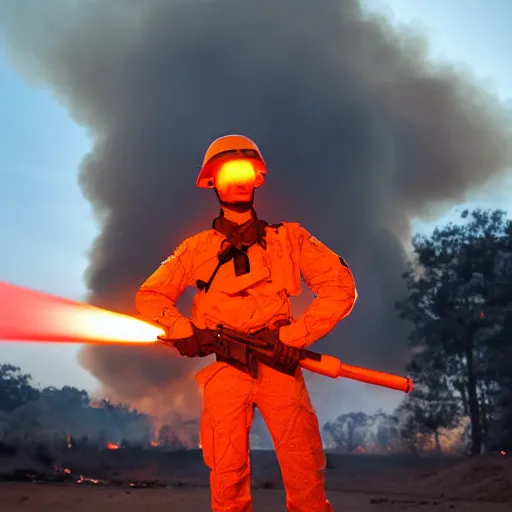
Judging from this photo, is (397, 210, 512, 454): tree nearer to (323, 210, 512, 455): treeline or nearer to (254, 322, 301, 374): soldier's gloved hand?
(323, 210, 512, 455): treeline

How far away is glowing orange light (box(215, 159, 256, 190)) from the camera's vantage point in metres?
4.11

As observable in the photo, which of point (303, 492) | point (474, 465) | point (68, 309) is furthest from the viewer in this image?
point (474, 465)

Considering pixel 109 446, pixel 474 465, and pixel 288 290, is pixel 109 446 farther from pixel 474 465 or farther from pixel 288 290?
pixel 288 290

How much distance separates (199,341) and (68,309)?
121 centimetres

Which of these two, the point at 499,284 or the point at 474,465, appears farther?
the point at 499,284

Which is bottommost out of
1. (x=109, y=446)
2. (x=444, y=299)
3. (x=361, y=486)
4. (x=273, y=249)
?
(x=361, y=486)

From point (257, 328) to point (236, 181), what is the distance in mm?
1054

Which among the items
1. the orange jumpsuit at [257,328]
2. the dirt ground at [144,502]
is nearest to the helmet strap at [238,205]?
the orange jumpsuit at [257,328]

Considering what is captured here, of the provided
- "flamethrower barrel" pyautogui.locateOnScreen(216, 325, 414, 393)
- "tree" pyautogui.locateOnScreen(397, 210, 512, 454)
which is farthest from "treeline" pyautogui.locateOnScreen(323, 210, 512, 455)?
"flamethrower barrel" pyautogui.locateOnScreen(216, 325, 414, 393)

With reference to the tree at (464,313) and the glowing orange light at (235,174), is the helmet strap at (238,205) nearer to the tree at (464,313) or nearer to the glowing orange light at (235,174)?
the glowing orange light at (235,174)

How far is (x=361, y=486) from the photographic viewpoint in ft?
46.8

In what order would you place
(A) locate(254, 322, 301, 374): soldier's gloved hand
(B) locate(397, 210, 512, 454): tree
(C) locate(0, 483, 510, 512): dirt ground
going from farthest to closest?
1. (B) locate(397, 210, 512, 454): tree
2. (C) locate(0, 483, 510, 512): dirt ground
3. (A) locate(254, 322, 301, 374): soldier's gloved hand

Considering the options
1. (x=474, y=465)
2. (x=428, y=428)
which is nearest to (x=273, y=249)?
(x=474, y=465)

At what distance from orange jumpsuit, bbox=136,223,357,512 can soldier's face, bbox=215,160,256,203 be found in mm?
306
